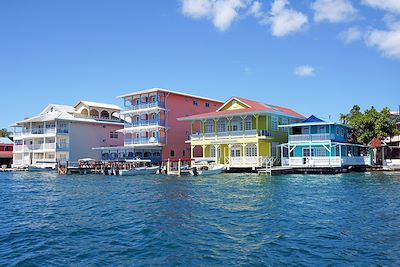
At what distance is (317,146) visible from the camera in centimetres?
3809

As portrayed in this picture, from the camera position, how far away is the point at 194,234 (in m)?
12.1

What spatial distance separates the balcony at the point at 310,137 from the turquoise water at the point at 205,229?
51.6 ft

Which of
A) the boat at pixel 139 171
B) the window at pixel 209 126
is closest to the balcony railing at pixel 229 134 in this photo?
the window at pixel 209 126

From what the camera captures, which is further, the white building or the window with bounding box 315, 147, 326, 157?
the white building

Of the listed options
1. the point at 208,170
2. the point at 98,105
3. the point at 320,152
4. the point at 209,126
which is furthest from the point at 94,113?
the point at 320,152

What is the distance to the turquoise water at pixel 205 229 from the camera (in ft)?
32.2

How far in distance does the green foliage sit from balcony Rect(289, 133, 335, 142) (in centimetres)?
643

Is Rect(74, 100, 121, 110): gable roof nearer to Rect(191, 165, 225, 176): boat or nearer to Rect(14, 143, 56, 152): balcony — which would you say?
Rect(14, 143, 56, 152): balcony

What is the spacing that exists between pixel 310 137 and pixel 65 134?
3381 cm

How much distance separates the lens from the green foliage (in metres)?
41.6

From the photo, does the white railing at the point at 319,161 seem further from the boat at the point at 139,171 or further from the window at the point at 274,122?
the boat at the point at 139,171

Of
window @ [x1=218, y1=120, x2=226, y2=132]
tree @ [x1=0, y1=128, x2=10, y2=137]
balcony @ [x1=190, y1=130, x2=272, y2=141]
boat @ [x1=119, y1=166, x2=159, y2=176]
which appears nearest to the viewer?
boat @ [x1=119, y1=166, x2=159, y2=176]

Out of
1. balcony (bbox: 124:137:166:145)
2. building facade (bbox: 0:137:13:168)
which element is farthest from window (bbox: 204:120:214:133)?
building facade (bbox: 0:137:13:168)

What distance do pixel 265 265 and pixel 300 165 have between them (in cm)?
2797
